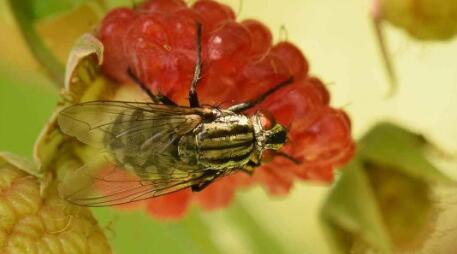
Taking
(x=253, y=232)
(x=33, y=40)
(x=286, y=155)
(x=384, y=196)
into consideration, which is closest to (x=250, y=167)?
(x=286, y=155)

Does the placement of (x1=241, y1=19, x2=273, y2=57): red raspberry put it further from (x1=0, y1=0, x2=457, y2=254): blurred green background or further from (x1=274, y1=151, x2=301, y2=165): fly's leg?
(x1=0, y1=0, x2=457, y2=254): blurred green background

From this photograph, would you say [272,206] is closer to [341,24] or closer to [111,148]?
[341,24]

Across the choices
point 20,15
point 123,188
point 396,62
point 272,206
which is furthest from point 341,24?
point 123,188

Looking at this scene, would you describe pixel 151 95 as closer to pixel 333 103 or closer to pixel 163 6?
pixel 163 6

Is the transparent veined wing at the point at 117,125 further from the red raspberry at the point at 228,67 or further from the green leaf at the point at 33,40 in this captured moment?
the green leaf at the point at 33,40

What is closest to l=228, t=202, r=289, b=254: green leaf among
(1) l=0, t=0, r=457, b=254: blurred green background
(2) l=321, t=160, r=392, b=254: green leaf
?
(1) l=0, t=0, r=457, b=254: blurred green background

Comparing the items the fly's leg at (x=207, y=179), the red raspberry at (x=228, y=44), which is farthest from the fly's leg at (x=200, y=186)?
the red raspberry at (x=228, y=44)
